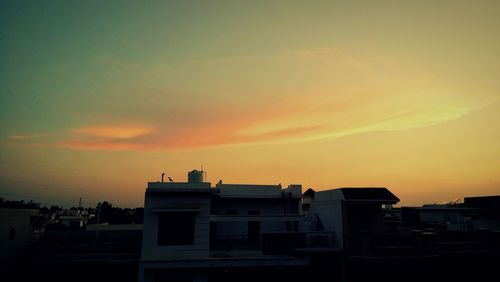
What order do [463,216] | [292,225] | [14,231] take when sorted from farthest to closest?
[463,216] < [292,225] < [14,231]

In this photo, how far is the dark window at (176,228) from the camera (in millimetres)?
22766

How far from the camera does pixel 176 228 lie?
75.3 ft

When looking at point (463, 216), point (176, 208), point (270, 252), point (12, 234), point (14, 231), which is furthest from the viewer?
point (463, 216)

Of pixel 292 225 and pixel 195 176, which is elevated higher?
pixel 195 176

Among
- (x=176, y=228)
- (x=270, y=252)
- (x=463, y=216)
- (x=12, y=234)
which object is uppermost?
(x=463, y=216)

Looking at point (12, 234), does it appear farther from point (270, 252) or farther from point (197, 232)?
point (270, 252)

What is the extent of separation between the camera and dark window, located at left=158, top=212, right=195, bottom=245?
22.8 meters

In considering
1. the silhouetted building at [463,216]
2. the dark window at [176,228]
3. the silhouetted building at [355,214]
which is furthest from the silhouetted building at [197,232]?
the silhouetted building at [463,216]

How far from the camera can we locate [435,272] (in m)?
23.5

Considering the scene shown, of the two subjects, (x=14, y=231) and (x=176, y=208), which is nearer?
(x=176, y=208)

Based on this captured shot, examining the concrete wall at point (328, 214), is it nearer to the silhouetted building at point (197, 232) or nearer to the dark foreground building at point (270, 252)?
the dark foreground building at point (270, 252)

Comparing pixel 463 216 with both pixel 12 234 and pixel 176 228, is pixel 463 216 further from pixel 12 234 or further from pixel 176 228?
pixel 12 234

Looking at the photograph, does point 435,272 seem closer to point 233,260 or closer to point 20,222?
point 233,260

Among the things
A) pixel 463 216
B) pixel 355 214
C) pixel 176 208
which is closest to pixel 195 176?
pixel 176 208
